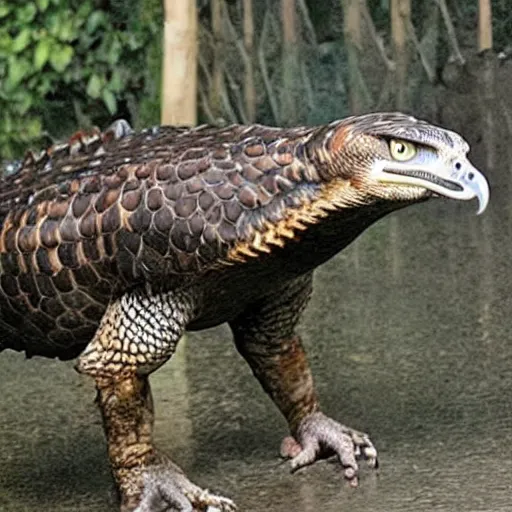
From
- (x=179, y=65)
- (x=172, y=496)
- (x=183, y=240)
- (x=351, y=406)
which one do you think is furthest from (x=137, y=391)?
(x=179, y=65)

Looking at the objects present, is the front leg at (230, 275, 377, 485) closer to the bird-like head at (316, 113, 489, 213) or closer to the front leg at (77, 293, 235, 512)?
the front leg at (77, 293, 235, 512)

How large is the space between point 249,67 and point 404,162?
565 cm

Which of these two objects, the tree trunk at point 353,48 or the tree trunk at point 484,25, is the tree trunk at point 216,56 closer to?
the tree trunk at point 353,48

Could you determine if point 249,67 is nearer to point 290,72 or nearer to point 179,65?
point 290,72

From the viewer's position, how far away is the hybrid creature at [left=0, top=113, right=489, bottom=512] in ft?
13.1

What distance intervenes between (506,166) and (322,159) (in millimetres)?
4978

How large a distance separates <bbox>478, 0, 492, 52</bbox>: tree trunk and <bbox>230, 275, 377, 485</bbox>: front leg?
4872mm

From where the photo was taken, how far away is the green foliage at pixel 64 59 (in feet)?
31.2

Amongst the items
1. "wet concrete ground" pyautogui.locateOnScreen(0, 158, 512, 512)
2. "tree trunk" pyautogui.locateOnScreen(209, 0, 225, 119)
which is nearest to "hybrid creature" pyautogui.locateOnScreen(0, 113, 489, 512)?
"wet concrete ground" pyautogui.locateOnScreen(0, 158, 512, 512)

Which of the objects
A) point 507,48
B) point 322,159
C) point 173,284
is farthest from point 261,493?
point 507,48

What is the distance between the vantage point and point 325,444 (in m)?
4.75

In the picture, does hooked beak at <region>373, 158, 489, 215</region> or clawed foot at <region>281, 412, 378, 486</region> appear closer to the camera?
hooked beak at <region>373, 158, 489, 215</region>

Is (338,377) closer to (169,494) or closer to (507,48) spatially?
(169,494)

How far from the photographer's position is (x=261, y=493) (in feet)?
14.8
